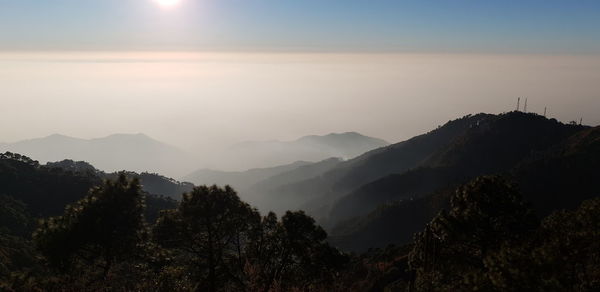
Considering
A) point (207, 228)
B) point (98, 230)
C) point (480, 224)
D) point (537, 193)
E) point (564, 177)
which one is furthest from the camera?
point (564, 177)

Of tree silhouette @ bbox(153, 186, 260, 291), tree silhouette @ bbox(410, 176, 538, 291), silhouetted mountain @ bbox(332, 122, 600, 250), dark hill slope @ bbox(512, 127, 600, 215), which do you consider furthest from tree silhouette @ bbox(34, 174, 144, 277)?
dark hill slope @ bbox(512, 127, 600, 215)

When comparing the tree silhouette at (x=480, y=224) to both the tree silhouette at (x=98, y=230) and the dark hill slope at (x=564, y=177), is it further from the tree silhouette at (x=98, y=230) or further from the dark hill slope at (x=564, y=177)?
the dark hill slope at (x=564, y=177)

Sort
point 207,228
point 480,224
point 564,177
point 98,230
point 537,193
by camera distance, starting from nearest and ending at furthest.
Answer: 1. point 480,224
2. point 207,228
3. point 98,230
4. point 537,193
5. point 564,177

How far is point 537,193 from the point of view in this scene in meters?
142

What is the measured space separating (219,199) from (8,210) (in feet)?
252

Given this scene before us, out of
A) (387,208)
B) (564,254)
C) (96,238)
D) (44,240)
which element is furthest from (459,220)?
(387,208)

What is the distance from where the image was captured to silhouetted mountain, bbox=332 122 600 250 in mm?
135375

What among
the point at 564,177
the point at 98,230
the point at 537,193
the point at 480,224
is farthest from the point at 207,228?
the point at 564,177

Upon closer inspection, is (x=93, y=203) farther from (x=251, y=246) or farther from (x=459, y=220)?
(x=459, y=220)

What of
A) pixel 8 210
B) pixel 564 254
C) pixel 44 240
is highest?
pixel 564 254

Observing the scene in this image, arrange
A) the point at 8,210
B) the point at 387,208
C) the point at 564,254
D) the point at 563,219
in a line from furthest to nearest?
the point at 387,208 < the point at 8,210 < the point at 563,219 < the point at 564,254

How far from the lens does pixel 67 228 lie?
2734 centimetres

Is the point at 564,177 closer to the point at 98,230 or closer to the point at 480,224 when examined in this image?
the point at 480,224

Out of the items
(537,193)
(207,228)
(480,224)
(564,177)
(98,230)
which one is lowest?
(537,193)
